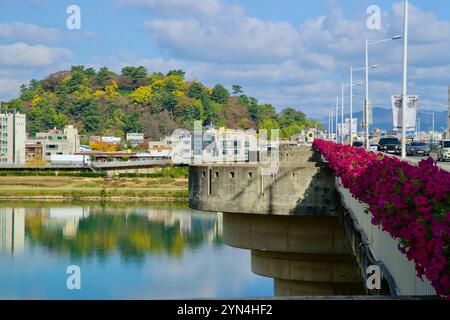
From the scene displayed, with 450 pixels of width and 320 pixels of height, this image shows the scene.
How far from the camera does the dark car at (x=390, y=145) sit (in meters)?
66.2

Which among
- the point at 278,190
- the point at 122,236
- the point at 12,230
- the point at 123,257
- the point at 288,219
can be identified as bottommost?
the point at 123,257

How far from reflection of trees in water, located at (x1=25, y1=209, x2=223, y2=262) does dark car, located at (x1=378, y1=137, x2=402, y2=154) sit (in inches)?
744

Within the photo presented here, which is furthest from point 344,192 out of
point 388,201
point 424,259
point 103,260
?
point 103,260

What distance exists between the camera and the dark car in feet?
217

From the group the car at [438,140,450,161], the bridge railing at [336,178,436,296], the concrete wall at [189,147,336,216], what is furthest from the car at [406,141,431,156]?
the bridge railing at [336,178,436,296]

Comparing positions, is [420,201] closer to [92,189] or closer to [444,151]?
[444,151]

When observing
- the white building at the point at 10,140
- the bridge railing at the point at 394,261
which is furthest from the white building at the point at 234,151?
the white building at the point at 10,140

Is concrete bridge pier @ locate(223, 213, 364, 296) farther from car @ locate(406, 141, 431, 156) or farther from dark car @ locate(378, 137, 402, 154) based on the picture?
dark car @ locate(378, 137, 402, 154)

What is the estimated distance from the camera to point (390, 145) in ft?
221

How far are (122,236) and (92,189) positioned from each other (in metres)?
53.6

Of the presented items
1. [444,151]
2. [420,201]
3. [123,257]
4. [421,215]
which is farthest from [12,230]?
[420,201]
